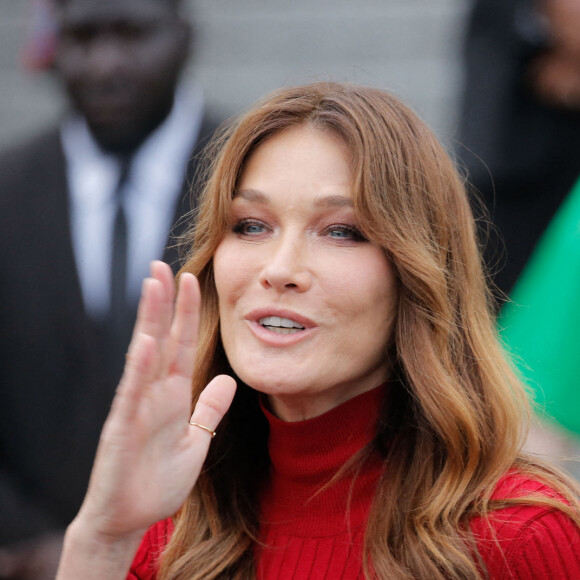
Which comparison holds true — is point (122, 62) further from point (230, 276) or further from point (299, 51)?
point (230, 276)

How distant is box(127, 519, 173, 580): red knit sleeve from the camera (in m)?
2.47

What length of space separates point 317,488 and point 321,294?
19.2 inches

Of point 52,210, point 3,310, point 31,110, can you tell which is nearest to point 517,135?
point 52,210

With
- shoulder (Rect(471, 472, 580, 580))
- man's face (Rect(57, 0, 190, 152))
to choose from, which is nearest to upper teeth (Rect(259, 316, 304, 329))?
shoulder (Rect(471, 472, 580, 580))

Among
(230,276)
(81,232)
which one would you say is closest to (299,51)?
(81,232)

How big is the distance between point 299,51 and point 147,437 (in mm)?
3547

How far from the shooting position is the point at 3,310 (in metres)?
4.20

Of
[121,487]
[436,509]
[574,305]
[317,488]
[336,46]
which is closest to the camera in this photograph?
[121,487]

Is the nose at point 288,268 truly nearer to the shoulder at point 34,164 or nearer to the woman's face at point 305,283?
the woman's face at point 305,283

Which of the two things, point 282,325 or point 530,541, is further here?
point 282,325

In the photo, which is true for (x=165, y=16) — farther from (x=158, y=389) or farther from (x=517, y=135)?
(x=158, y=389)

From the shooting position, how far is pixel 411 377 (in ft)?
7.59

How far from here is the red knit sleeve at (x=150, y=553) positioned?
2469 mm

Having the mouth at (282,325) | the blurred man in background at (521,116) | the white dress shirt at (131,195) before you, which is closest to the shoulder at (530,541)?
the mouth at (282,325)
